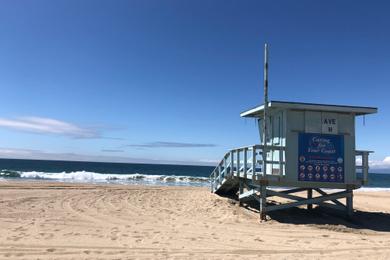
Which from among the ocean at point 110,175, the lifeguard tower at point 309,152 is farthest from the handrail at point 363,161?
the ocean at point 110,175

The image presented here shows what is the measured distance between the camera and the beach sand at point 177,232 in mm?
Result: 8180

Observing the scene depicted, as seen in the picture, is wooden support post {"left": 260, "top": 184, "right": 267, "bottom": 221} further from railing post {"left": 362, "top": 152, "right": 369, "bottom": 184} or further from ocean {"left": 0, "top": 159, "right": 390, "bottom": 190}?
ocean {"left": 0, "top": 159, "right": 390, "bottom": 190}

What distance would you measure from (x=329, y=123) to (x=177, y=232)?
21.4 feet

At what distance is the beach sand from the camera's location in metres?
8.18

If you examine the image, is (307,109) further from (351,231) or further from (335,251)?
(335,251)

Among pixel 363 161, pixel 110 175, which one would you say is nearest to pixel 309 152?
pixel 363 161

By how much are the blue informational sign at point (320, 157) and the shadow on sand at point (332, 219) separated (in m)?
1.35

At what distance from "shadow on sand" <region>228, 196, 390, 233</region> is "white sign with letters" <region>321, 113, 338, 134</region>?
2904 mm

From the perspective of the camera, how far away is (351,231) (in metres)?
11.8

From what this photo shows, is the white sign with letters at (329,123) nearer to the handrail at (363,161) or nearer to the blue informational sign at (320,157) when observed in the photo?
the blue informational sign at (320,157)

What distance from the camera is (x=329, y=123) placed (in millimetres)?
13758

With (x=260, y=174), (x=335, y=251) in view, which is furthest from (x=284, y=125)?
(x=335, y=251)

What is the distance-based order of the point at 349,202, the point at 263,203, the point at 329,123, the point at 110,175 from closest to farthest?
1. the point at 263,203
2. the point at 329,123
3. the point at 349,202
4. the point at 110,175

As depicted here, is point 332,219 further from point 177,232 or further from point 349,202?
point 177,232
